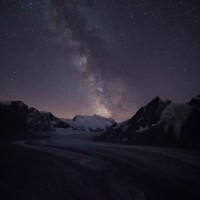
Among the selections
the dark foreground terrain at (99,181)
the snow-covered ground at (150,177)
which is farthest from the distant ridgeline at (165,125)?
the dark foreground terrain at (99,181)

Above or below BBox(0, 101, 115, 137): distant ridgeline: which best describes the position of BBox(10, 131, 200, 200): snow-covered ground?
below

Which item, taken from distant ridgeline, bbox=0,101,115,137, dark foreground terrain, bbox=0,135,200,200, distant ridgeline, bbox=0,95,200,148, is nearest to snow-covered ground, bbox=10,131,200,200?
dark foreground terrain, bbox=0,135,200,200

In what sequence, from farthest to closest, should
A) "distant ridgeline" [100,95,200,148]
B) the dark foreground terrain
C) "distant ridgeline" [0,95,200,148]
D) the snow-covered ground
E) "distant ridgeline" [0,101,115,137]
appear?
"distant ridgeline" [0,101,115,137]
"distant ridgeline" [0,95,200,148]
"distant ridgeline" [100,95,200,148]
the snow-covered ground
the dark foreground terrain

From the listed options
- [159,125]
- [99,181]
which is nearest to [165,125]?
[159,125]

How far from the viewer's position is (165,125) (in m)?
43.5

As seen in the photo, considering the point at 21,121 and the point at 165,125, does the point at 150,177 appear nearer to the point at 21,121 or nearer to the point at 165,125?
the point at 165,125

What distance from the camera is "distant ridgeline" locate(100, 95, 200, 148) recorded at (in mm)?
37969

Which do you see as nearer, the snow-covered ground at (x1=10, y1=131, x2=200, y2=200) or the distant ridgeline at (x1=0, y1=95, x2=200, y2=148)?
the snow-covered ground at (x1=10, y1=131, x2=200, y2=200)

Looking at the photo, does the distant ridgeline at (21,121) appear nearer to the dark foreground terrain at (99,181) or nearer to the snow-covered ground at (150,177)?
the dark foreground terrain at (99,181)

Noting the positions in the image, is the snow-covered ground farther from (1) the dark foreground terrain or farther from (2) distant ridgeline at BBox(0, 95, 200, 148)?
(2) distant ridgeline at BBox(0, 95, 200, 148)

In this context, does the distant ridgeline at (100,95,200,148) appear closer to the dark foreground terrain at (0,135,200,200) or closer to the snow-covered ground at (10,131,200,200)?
the snow-covered ground at (10,131,200,200)

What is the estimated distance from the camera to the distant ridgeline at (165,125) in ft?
125

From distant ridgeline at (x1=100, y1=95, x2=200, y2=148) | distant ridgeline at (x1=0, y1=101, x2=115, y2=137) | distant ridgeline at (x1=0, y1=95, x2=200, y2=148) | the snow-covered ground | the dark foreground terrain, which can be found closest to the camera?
the dark foreground terrain

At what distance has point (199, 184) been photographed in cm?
1652
